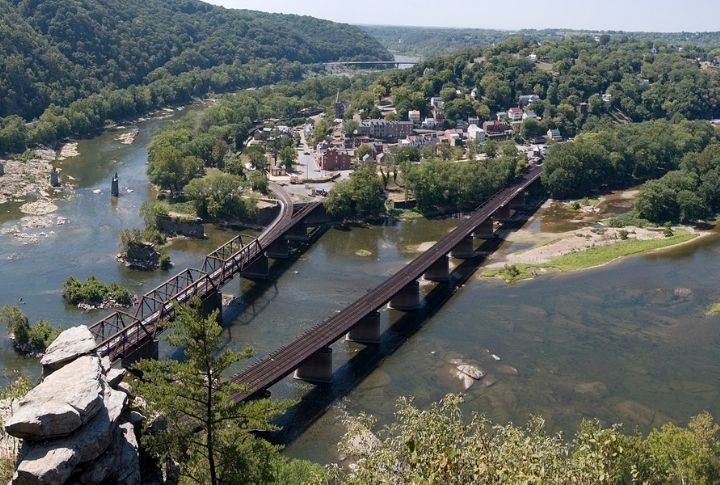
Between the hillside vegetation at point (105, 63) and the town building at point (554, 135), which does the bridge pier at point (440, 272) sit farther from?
the hillside vegetation at point (105, 63)

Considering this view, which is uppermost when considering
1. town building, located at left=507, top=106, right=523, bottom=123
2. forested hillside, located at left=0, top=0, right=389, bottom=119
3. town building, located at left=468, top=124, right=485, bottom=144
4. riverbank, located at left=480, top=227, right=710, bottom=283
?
forested hillside, located at left=0, top=0, right=389, bottom=119

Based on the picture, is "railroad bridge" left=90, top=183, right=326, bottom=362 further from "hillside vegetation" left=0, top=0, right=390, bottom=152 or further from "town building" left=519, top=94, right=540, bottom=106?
"town building" left=519, top=94, right=540, bottom=106

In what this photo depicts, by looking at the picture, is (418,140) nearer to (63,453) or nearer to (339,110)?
(339,110)

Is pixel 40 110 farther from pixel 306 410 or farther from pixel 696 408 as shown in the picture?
pixel 696 408

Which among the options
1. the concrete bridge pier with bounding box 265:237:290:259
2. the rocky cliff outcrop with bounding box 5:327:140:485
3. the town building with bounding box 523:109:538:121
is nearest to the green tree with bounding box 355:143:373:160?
the town building with bounding box 523:109:538:121

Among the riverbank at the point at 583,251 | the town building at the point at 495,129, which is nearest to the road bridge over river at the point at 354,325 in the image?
the riverbank at the point at 583,251

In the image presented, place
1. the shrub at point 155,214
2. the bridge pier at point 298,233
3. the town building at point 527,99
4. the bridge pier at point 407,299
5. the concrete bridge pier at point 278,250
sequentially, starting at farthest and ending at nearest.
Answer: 1. the town building at point 527,99
2. the shrub at point 155,214
3. the bridge pier at point 298,233
4. the concrete bridge pier at point 278,250
5. the bridge pier at point 407,299

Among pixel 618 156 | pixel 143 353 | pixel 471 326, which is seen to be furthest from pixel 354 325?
Answer: pixel 618 156
